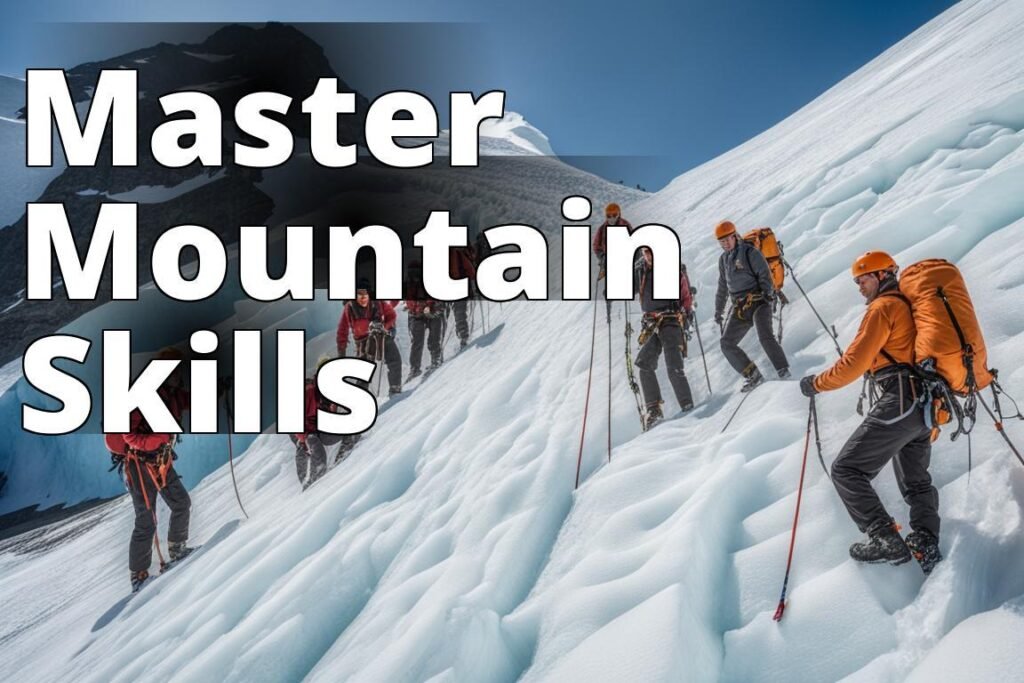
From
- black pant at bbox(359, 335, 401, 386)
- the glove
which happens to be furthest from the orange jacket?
black pant at bbox(359, 335, 401, 386)

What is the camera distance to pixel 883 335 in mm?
2820

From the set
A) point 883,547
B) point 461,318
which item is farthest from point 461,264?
point 883,547

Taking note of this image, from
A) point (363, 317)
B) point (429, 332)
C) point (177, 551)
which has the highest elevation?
point (363, 317)

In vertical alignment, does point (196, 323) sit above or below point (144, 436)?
above

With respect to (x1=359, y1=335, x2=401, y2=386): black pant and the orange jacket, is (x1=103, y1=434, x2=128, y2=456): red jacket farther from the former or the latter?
the orange jacket

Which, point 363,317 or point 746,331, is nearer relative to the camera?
point 746,331

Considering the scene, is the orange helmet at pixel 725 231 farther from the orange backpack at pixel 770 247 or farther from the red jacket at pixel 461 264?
the red jacket at pixel 461 264

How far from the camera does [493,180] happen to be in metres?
25.3

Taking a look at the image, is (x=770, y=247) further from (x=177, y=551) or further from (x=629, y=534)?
(x=177, y=551)

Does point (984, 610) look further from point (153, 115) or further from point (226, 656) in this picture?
point (153, 115)

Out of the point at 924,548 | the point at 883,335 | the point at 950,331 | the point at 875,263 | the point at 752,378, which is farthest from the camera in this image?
the point at 752,378

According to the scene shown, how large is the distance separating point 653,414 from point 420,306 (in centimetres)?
543

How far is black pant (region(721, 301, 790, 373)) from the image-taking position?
4922mm

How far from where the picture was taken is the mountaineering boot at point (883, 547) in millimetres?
2588
